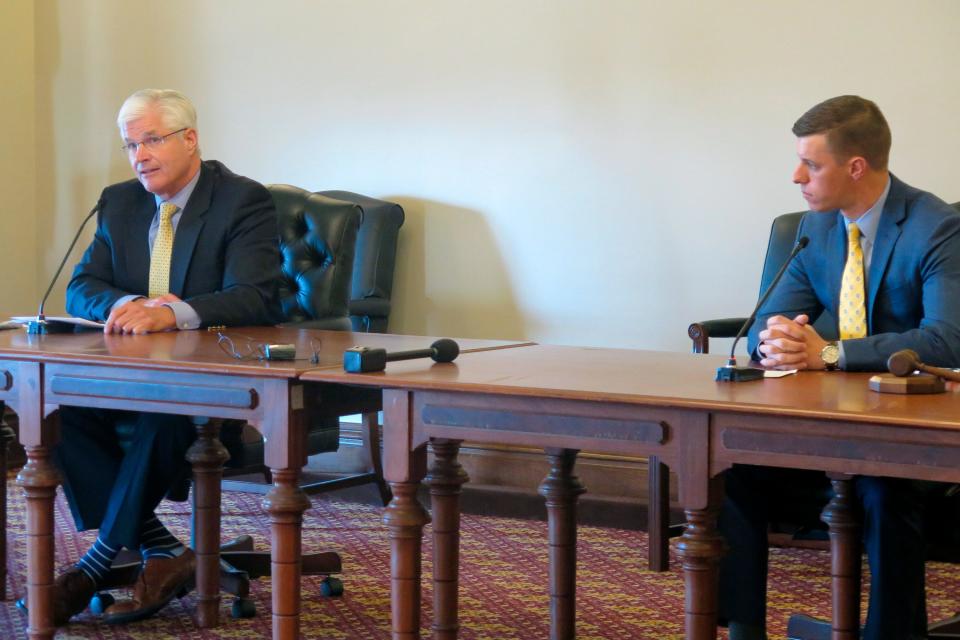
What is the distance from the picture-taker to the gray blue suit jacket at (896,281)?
247cm

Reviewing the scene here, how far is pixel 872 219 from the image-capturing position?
2.75 meters

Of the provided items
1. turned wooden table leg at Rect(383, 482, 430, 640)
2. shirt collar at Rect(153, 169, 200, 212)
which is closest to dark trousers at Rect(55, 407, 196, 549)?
shirt collar at Rect(153, 169, 200, 212)

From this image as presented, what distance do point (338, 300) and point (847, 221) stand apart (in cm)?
185

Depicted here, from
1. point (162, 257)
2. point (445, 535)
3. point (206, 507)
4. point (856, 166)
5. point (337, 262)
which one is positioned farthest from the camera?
point (337, 262)

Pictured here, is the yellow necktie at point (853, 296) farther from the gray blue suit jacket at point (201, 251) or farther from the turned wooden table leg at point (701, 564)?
the gray blue suit jacket at point (201, 251)

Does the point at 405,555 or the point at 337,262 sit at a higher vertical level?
the point at 337,262

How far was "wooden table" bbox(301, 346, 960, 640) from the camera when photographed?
187 cm

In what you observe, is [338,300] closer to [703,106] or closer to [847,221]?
[703,106]

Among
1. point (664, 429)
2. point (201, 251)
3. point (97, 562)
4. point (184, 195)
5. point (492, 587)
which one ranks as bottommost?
point (492, 587)

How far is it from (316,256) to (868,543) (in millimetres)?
2310

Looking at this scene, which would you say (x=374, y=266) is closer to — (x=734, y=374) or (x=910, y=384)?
(x=734, y=374)

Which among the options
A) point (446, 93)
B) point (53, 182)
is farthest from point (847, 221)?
point (53, 182)

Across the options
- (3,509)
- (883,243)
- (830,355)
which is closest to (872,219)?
(883,243)

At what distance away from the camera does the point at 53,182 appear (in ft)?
17.4
